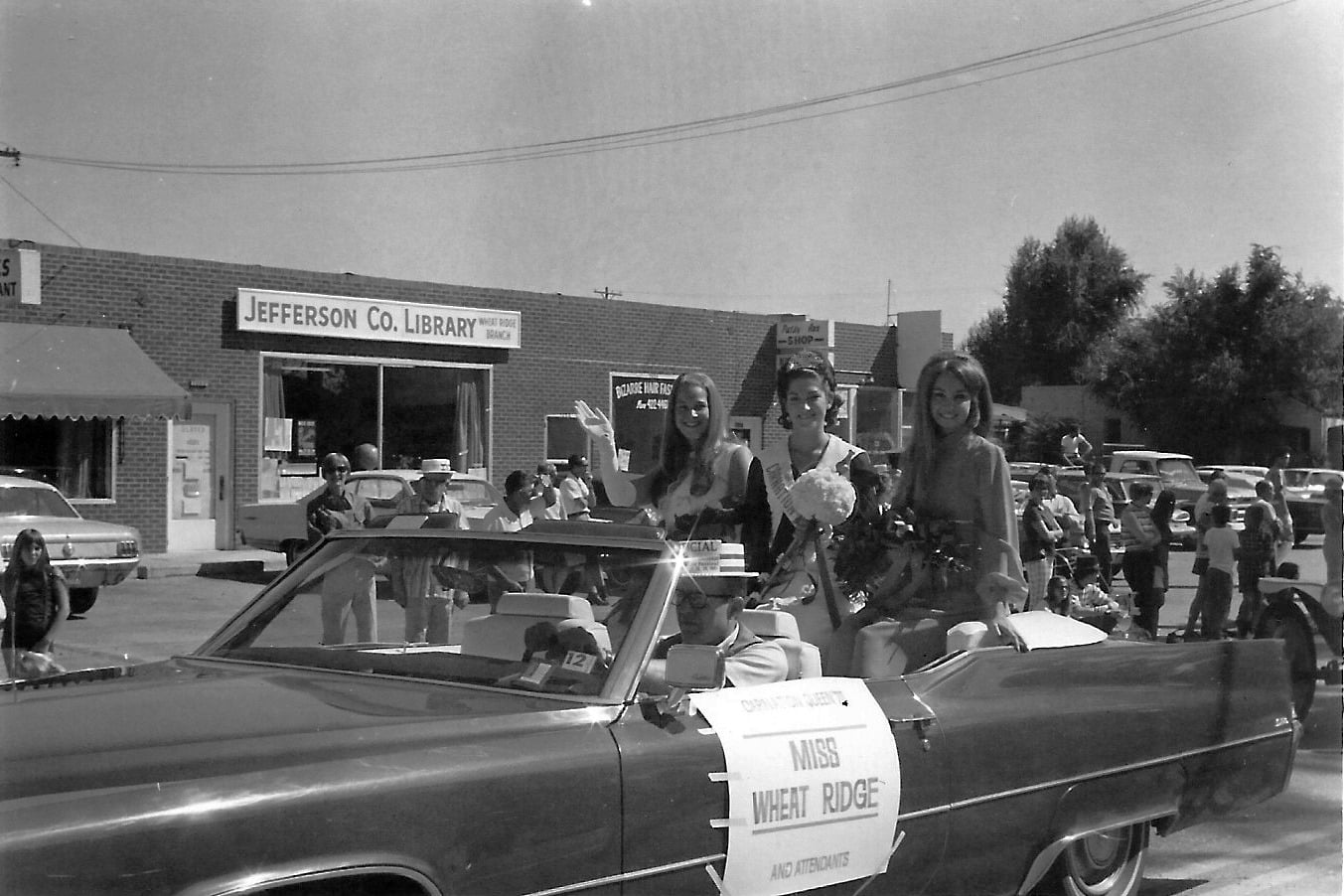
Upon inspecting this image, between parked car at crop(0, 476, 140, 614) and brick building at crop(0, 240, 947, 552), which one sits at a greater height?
brick building at crop(0, 240, 947, 552)

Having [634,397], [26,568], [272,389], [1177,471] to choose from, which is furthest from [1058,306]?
[26,568]

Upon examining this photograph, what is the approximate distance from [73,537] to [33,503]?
94cm

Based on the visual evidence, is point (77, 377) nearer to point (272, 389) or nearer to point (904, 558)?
point (272, 389)

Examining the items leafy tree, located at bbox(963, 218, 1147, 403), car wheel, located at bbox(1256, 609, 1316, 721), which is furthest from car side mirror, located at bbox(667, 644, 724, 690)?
leafy tree, located at bbox(963, 218, 1147, 403)

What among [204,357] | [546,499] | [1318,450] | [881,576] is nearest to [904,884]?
[881,576]

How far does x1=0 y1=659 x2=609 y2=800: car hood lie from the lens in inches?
99.4

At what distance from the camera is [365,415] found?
21.0 m

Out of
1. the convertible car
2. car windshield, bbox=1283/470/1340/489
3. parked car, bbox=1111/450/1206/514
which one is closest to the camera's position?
the convertible car

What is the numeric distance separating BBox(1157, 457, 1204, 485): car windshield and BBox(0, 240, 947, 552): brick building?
5.78 meters

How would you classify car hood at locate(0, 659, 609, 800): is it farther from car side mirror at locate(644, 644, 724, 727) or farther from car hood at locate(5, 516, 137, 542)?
car hood at locate(5, 516, 137, 542)

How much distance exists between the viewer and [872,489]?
15.6ft

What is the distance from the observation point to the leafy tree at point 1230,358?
34.4ft

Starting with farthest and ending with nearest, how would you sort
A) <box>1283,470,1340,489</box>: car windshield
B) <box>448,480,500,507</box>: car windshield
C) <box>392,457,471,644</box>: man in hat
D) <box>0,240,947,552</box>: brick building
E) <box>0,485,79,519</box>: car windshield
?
<box>0,240,947,552</box>: brick building, <box>448,480,500,507</box>: car windshield, <box>1283,470,1340,489</box>: car windshield, <box>0,485,79,519</box>: car windshield, <box>392,457,471,644</box>: man in hat

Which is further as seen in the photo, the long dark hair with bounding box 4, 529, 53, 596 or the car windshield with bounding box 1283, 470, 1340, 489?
the car windshield with bounding box 1283, 470, 1340, 489
